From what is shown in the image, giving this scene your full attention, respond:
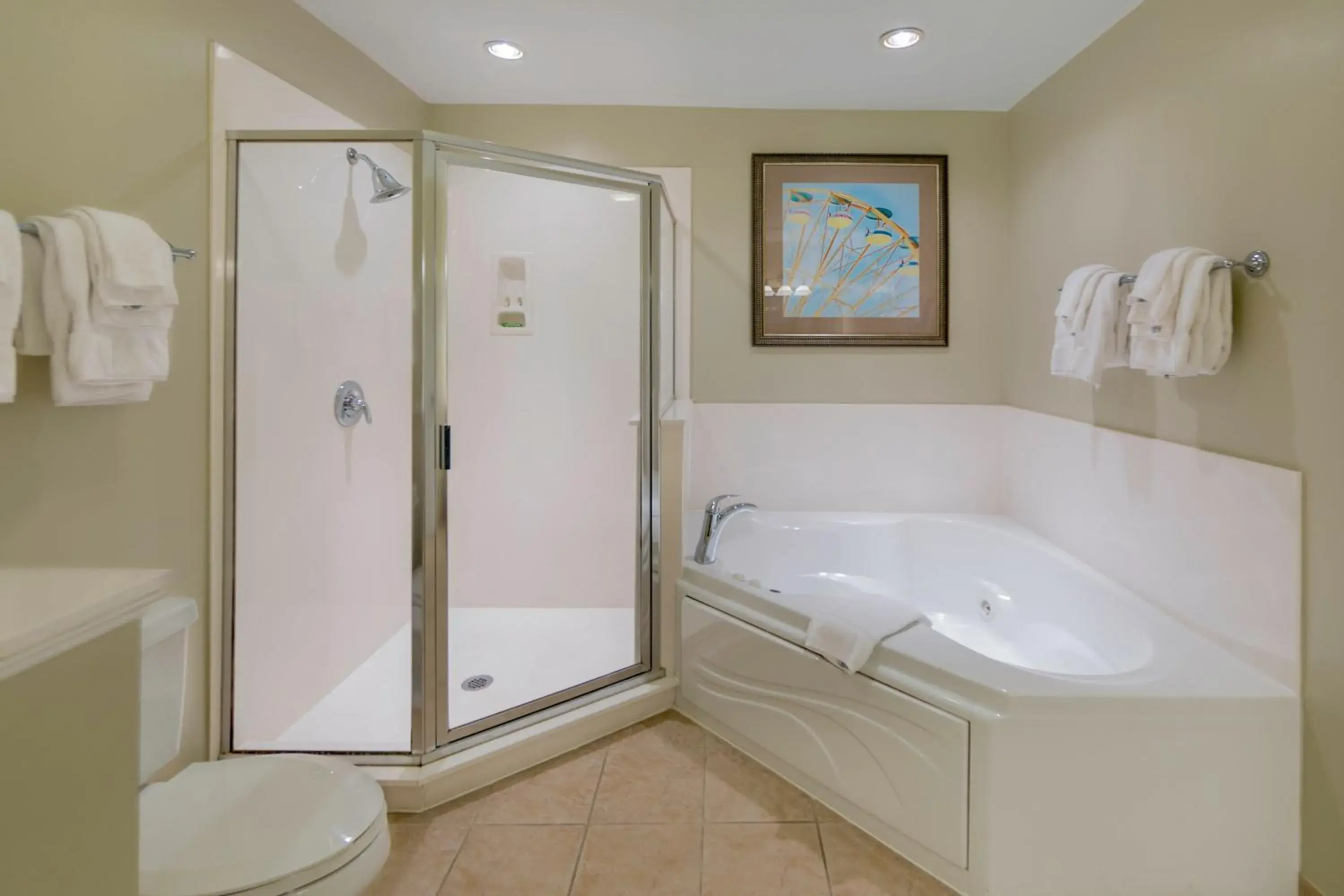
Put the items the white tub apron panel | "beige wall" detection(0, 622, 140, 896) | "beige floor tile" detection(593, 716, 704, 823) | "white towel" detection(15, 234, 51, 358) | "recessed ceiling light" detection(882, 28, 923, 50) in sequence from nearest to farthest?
"beige wall" detection(0, 622, 140, 896), "white towel" detection(15, 234, 51, 358), the white tub apron panel, "beige floor tile" detection(593, 716, 704, 823), "recessed ceiling light" detection(882, 28, 923, 50)

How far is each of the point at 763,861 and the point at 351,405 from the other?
1.81 m

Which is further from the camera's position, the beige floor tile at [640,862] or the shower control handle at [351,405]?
the shower control handle at [351,405]

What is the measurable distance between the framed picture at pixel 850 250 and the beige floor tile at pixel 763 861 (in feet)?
6.19

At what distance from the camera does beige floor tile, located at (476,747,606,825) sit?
1.88 metres

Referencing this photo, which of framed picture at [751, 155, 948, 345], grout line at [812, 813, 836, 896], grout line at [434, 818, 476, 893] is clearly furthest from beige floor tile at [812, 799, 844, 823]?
framed picture at [751, 155, 948, 345]

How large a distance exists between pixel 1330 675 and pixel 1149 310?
0.85 metres

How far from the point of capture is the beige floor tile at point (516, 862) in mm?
1638

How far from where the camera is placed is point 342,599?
94.7 inches

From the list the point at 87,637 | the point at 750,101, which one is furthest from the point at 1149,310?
the point at 87,637

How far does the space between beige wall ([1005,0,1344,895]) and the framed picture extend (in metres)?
0.64

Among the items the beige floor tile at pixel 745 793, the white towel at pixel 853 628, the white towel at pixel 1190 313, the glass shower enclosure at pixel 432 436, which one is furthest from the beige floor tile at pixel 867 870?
the white towel at pixel 1190 313

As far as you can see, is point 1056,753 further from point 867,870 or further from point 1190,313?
point 1190,313

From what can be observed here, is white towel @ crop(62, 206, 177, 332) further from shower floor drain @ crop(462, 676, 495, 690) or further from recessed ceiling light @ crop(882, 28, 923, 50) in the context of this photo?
recessed ceiling light @ crop(882, 28, 923, 50)

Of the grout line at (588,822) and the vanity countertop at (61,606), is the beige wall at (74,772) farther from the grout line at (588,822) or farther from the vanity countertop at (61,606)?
the grout line at (588,822)
